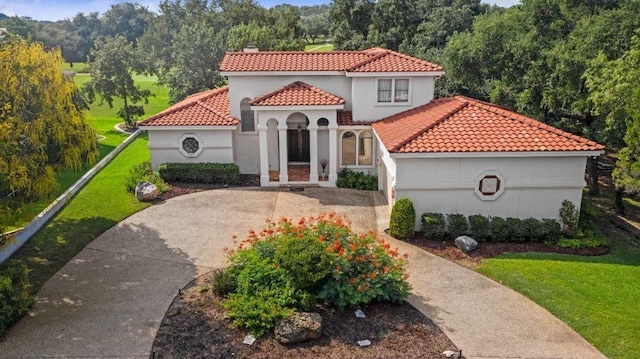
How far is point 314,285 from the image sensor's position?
12203mm

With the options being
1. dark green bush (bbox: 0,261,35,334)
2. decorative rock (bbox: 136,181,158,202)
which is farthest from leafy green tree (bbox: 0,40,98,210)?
decorative rock (bbox: 136,181,158,202)

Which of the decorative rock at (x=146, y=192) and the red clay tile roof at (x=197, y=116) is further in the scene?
the red clay tile roof at (x=197, y=116)

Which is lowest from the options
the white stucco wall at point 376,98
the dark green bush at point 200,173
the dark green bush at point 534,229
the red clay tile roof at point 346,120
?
the dark green bush at point 534,229

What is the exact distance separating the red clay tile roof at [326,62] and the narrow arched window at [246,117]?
1.66 m

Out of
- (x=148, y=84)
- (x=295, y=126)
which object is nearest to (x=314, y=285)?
(x=295, y=126)

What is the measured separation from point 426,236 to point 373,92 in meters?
8.33

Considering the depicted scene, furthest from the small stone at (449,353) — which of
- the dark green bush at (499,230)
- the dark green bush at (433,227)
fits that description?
the dark green bush at (499,230)

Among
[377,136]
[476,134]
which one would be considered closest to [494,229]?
[476,134]

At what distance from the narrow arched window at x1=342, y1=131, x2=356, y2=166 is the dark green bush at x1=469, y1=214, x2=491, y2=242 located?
25.3ft

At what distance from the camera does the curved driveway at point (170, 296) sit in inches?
435

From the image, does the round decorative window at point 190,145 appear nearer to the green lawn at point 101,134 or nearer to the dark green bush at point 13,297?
the green lawn at point 101,134

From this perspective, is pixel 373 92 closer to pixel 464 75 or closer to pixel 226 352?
pixel 464 75

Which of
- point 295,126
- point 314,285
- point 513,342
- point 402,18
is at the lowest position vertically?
point 513,342

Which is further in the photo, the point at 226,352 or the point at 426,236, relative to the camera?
the point at 426,236
